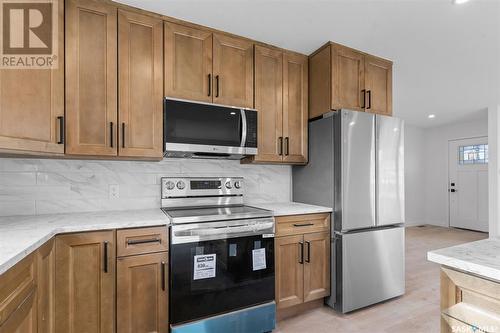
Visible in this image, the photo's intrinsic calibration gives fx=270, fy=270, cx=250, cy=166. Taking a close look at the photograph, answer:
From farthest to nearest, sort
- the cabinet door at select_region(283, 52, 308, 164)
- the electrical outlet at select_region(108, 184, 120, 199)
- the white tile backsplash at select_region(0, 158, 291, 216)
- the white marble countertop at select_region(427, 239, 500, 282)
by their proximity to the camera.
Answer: the cabinet door at select_region(283, 52, 308, 164), the electrical outlet at select_region(108, 184, 120, 199), the white tile backsplash at select_region(0, 158, 291, 216), the white marble countertop at select_region(427, 239, 500, 282)

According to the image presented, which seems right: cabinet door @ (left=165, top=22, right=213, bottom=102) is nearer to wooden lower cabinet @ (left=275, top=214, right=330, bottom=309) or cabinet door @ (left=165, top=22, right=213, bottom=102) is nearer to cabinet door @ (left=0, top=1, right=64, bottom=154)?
cabinet door @ (left=0, top=1, right=64, bottom=154)

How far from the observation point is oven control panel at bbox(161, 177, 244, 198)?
234 centimetres

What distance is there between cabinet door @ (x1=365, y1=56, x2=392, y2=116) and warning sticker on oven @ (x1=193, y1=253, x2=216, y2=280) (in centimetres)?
203

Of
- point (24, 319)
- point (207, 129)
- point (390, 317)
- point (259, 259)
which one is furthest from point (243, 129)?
point (390, 317)

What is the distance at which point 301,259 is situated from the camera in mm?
2295

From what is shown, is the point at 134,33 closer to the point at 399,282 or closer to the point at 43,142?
the point at 43,142

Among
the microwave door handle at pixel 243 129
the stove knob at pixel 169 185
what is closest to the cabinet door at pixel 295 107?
the microwave door handle at pixel 243 129

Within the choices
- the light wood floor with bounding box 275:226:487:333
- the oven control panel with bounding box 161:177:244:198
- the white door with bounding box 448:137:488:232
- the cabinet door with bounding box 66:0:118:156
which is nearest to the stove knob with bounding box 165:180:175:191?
the oven control panel with bounding box 161:177:244:198

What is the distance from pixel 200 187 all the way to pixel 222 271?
809mm

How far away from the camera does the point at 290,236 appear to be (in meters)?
2.24

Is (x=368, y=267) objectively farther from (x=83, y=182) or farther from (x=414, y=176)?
(x=414, y=176)

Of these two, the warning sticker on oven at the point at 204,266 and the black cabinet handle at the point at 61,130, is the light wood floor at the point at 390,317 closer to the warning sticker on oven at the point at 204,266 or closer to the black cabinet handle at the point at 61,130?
the warning sticker on oven at the point at 204,266

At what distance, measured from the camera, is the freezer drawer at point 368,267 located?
7.62 feet

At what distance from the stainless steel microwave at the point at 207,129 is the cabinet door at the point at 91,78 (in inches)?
15.6
